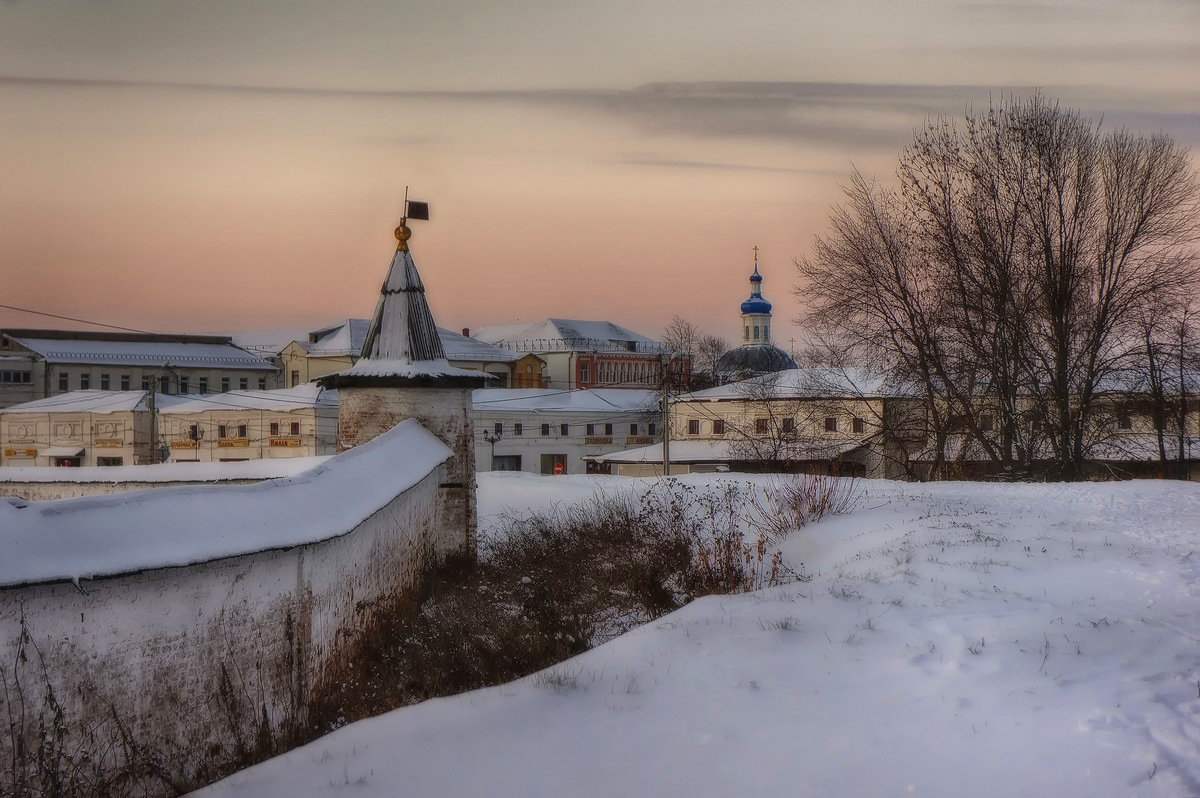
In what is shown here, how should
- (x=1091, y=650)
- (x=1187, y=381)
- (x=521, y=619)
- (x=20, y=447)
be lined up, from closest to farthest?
(x=1091, y=650), (x=521, y=619), (x=1187, y=381), (x=20, y=447)

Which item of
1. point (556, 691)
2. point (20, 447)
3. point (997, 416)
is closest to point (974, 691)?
point (556, 691)

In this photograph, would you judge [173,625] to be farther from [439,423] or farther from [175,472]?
[439,423]

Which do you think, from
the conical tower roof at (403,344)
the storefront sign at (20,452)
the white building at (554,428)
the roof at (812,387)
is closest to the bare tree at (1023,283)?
the roof at (812,387)

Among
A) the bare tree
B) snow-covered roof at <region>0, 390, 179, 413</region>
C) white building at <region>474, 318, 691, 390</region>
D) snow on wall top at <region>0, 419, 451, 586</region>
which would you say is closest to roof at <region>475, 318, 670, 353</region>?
white building at <region>474, 318, 691, 390</region>

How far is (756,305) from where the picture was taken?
248ft

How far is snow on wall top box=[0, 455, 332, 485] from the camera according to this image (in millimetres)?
12016

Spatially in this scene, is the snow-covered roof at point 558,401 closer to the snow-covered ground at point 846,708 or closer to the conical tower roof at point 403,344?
the conical tower roof at point 403,344

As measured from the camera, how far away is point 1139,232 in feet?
71.5

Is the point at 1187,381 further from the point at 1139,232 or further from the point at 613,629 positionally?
the point at 613,629

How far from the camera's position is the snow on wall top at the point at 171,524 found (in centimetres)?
479

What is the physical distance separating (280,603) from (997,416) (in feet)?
64.9

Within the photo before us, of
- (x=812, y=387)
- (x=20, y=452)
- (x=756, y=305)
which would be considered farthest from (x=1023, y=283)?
(x=756, y=305)

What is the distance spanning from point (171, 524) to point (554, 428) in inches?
1747

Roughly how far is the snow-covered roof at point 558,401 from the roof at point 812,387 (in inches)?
375
